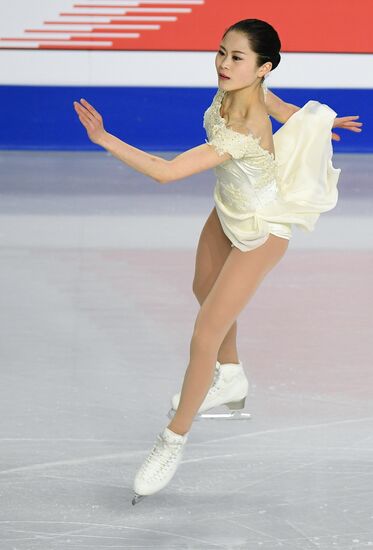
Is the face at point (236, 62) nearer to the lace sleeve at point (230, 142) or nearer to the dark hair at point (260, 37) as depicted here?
the dark hair at point (260, 37)

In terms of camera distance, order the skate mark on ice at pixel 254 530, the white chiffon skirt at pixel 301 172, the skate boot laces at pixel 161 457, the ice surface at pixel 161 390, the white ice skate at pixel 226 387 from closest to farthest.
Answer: the skate mark on ice at pixel 254 530 → the ice surface at pixel 161 390 → the skate boot laces at pixel 161 457 → the white chiffon skirt at pixel 301 172 → the white ice skate at pixel 226 387

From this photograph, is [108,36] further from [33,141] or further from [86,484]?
[86,484]

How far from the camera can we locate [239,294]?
10.7ft

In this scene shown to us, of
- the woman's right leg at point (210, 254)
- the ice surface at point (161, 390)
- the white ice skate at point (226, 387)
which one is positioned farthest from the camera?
the white ice skate at point (226, 387)

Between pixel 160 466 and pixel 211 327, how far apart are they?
0.38 meters

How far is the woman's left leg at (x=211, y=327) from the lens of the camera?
3.24 meters

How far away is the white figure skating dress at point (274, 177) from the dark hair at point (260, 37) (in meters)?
0.16

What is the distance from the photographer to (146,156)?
10.0ft

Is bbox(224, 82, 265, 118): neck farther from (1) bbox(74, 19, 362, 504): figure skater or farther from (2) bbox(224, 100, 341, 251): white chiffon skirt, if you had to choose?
(2) bbox(224, 100, 341, 251): white chiffon skirt

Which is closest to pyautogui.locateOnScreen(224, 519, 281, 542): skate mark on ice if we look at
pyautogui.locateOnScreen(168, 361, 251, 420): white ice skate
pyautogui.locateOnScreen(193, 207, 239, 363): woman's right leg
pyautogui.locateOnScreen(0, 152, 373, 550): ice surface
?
pyautogui.locateOnScreen(0, 152, 373, 550): ice surface

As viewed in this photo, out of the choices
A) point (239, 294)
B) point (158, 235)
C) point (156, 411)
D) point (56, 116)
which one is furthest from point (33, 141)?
point (239, 294)

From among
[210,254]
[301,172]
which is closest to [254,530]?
[210,254]

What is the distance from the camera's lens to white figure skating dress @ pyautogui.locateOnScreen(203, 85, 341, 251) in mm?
3234

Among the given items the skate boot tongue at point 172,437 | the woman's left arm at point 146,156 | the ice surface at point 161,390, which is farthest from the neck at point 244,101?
the ice surface at point 161,390
